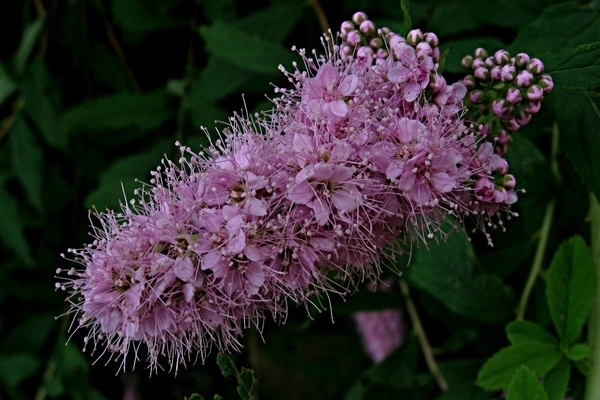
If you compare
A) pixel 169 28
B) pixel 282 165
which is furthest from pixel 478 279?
pixel 169 28

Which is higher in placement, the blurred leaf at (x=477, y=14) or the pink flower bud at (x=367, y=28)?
the pink flower bud at (x=367, y=28)

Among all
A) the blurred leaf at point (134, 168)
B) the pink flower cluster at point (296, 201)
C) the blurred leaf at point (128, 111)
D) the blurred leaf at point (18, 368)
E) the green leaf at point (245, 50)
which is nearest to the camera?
the pink flower cluster at point (296, 201)

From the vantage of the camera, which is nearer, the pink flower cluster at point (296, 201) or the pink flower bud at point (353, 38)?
the pink flower cluster at point (296, 201)

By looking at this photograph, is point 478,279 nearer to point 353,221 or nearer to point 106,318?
point 353,221

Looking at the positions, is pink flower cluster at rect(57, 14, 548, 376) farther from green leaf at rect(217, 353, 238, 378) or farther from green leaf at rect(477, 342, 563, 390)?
green leaf at rect(477, 342, 563, 390)

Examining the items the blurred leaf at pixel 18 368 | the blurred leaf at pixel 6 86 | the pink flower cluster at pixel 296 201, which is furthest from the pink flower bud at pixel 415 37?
the blurred leaf at pixel 18 368

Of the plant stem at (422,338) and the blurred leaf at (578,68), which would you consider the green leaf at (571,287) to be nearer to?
the blurred leaf at (578,68)

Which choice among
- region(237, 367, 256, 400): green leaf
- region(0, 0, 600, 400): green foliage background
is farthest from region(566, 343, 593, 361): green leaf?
region(237, 367, 256, 400): green leaf

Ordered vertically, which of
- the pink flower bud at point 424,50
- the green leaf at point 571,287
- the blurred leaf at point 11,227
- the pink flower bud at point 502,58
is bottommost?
the green leaf at point 571,287

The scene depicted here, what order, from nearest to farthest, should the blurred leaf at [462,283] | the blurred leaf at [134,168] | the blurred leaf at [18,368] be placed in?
the blurred leaf at [462,283] < the blurred leaf at [134,168] < the blurred leaf at [18,368]
